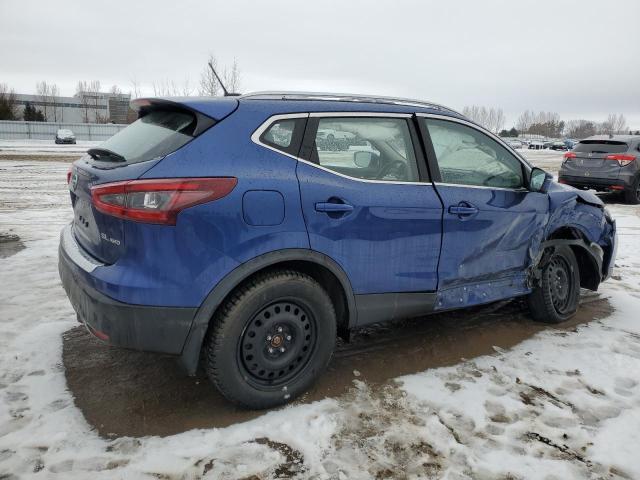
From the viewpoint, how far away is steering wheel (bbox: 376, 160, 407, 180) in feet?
10.7

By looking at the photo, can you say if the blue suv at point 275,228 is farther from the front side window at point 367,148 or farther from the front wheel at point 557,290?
the front wheel at point 557,290

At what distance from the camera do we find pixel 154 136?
2857 mm

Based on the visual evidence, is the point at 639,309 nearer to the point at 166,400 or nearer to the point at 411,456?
the point at 411,456

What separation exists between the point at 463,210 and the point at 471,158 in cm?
49

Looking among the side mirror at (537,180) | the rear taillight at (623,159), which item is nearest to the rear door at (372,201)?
the side mirror at (537,180)

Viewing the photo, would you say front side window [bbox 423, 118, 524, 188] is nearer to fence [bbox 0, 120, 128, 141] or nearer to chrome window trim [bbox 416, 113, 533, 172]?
chrome window trim [bbox 416, 113, 533, 172]

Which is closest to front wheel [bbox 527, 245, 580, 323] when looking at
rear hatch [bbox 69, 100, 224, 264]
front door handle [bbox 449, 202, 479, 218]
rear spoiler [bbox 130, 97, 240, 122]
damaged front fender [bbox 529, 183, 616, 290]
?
damaged front fender [bbox 529, 183, 616, 290]

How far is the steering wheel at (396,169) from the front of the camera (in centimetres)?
325

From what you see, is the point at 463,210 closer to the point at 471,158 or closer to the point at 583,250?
the point at 471,158

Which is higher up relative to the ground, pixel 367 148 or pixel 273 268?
pixel 367 148

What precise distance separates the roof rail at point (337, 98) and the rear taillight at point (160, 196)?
72 centimetres

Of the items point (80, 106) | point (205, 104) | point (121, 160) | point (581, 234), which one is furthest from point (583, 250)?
point (80, 106)

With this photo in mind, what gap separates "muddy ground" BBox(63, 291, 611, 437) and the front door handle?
1.08m

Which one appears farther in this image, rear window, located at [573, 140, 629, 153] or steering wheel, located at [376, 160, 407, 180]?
rear window, located at [573, 140, 629, 153]
